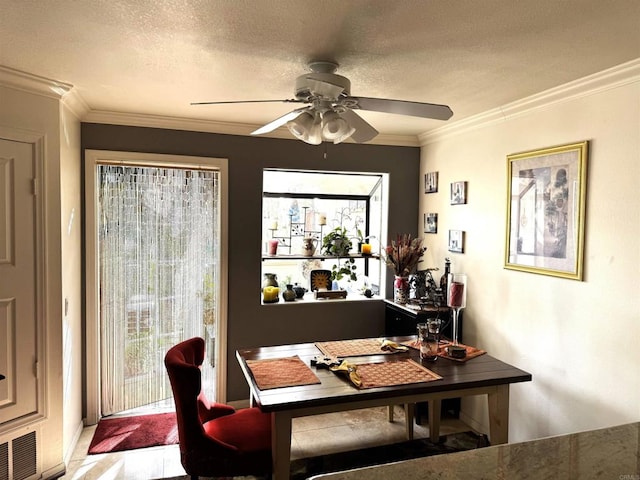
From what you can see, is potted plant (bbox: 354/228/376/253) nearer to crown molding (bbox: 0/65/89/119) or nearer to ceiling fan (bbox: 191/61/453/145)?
ceiling fan (bbox: 191/61/453/145)

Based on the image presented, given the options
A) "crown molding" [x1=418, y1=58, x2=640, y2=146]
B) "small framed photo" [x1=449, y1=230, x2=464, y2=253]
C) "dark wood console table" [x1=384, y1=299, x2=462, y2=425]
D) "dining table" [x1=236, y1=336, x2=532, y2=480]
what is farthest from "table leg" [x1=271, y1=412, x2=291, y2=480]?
"crown molding" [x1=418, y1=58, x2=640, y2=146]

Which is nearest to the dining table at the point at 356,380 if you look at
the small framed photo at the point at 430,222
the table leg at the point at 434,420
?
the table leg at the point at 434,420

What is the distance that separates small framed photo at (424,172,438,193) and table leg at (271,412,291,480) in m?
2.56

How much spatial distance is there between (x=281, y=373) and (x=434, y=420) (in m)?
1.42

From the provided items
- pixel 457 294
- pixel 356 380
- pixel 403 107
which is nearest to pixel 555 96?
pixel 403 107

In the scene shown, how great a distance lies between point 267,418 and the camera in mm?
2355

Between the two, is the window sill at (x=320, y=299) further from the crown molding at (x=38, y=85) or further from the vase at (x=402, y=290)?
the crown molding at (x=38, y=85)

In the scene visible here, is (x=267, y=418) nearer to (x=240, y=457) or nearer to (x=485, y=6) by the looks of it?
(x=240, y=457)

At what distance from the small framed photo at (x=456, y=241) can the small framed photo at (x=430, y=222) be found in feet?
0.81

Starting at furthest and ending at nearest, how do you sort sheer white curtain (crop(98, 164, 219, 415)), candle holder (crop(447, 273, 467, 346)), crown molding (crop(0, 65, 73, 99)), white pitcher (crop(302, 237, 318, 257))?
white pitcher (crop(302, 237, 318, 257)) < sheer white curtain (crop(98, 164, 219, 415)) < candle holder (crop(447, 273, 467, 346)) < crown molding (crop(0, 65, 73, 99))

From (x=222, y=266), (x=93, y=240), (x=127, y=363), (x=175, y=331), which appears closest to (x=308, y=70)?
(x=222, y=266)

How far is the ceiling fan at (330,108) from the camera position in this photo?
192cm

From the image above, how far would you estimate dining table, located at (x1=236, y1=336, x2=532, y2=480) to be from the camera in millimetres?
2010

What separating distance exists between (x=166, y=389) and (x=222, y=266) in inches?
44.5
